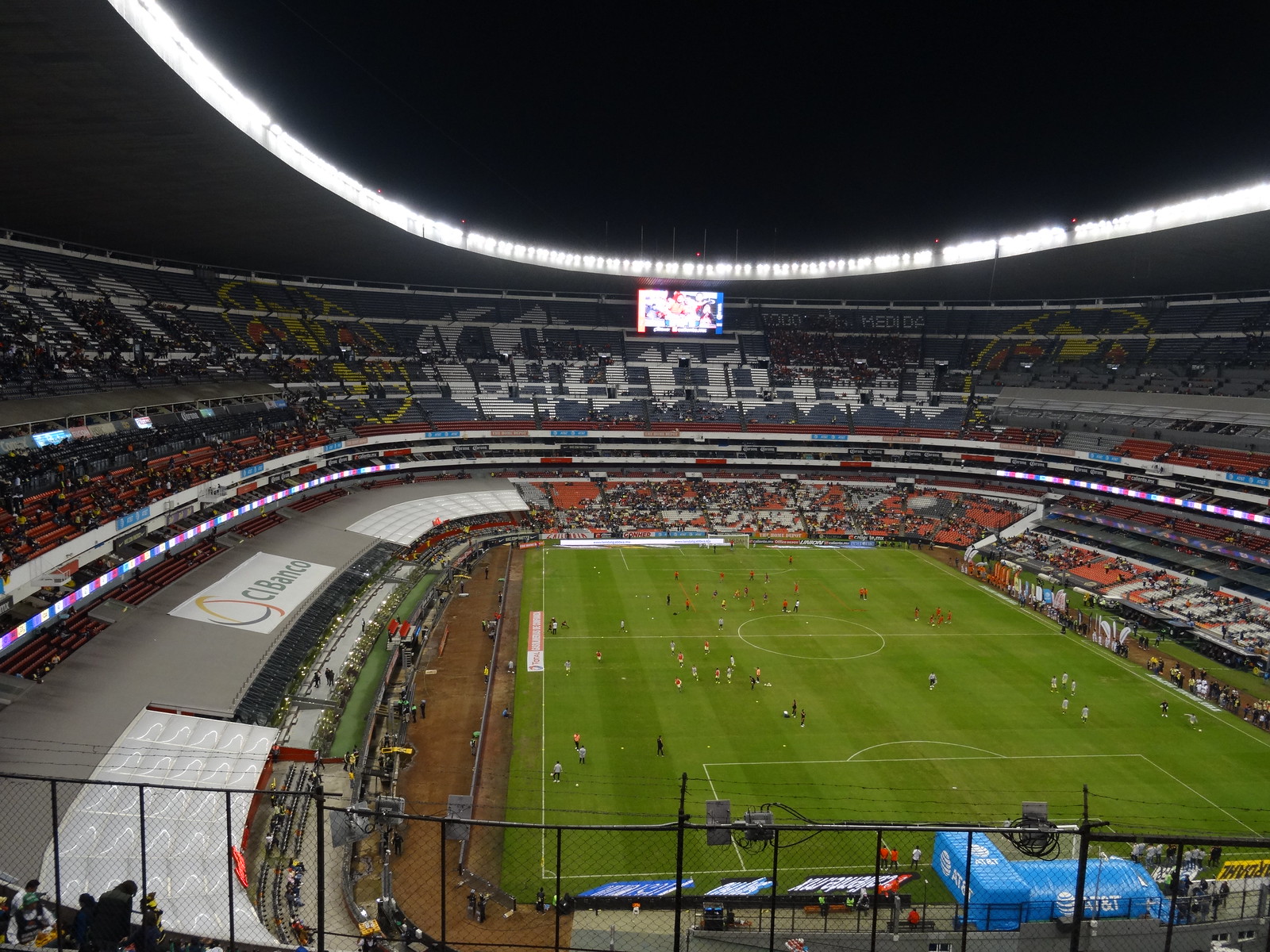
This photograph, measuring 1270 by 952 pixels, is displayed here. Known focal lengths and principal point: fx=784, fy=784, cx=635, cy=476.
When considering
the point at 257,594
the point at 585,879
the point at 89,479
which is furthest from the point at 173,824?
the point at 89,479

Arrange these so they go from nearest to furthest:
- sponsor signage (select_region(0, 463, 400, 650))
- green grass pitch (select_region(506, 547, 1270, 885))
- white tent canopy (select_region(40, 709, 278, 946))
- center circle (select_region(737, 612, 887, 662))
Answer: white tent canopy (select_region(40, 709, 278, 946)), sponsor signage (select_region(0, 463, 400, 650)), green grass pitch (select_region(506, 547, 1270, 885)), center circle (select_region(737, 612, 887, 662))

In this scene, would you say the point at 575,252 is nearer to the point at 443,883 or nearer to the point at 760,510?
the point at 760,510

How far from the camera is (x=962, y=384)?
8131cm

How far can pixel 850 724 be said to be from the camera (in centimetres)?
3081

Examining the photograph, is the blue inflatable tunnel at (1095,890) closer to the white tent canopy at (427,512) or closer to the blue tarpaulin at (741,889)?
the blue tarpaulin at (741,889)

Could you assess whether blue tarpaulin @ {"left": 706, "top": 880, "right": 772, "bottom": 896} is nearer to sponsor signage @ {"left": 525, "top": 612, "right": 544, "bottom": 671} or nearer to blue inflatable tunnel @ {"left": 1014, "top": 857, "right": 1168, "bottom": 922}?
blue inflatable tunnel @ {"left": 1014, "top": 857, "right": 1168, "bottom": 922}

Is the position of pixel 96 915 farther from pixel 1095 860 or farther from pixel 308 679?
pixel 308 679

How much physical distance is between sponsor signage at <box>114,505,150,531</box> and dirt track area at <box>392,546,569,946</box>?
13.3 m

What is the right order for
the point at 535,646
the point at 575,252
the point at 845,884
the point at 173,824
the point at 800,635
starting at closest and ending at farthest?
the point at 173,824, the point at 845,884, the point at 535,646, the point at 800,635, the point at 575,252

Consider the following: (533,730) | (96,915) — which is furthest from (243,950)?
(533,730)

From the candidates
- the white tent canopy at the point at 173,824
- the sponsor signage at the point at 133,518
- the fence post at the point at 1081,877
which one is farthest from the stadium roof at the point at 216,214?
the fence post at the point at 1081,877

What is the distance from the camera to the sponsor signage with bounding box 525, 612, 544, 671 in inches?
1441

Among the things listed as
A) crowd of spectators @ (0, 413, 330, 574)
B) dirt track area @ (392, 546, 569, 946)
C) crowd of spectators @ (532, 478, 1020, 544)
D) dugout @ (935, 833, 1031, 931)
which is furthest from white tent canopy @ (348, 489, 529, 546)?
dugout @ (935, 833, 1031, 931)

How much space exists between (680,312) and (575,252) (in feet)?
42.0
